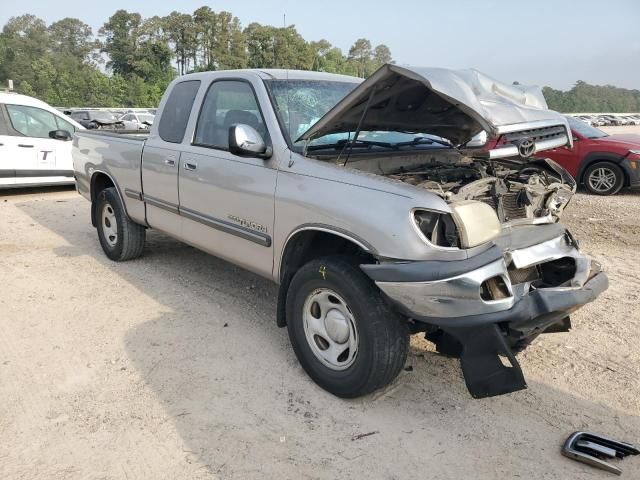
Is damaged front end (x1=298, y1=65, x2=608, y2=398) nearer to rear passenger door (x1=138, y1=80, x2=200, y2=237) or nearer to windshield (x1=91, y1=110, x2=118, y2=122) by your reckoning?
rear passenger door (x1=138, y1=80, x2=200, y2=237)

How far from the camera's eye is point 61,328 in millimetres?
4211

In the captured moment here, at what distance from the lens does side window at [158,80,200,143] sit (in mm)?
4672

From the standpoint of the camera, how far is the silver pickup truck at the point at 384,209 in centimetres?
278

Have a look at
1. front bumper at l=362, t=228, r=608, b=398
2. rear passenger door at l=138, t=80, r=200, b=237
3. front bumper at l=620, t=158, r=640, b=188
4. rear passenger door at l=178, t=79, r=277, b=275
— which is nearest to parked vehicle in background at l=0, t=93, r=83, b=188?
rear passenger door at l=138, t=80, r=200, b=237

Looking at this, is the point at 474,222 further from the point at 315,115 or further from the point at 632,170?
the point at 632,170

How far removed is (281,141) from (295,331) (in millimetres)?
1268

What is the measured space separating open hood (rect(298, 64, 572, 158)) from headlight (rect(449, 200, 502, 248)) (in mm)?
463

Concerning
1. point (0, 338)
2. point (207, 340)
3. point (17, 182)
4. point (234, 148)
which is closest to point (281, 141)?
point (234, 148)

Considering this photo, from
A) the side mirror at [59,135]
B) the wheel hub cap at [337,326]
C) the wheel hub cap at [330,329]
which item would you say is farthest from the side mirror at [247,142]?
the side mirror at [59,135]

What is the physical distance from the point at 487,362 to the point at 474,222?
729mm

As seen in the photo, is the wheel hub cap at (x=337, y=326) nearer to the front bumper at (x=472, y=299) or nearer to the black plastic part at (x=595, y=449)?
the front bumper at (x=472, y=299)

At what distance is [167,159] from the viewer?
4711 mm

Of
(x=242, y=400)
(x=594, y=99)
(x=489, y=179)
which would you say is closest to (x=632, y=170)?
(x=489, y=179)

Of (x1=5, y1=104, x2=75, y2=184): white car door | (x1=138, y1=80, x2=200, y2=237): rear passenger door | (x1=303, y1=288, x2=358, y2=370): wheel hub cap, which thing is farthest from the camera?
(x1=5, y1=104, x2=75, y2=184): white car door
